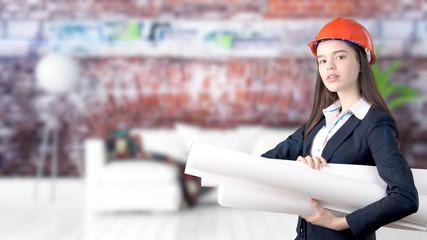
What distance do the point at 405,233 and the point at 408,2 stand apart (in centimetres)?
261

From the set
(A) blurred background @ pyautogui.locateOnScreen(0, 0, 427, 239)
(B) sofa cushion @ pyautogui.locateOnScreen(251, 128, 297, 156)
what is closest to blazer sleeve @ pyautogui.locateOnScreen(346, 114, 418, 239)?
(B) sofa cushion @ pyautogui.locateOnScreen(251, 128, 297, 156)

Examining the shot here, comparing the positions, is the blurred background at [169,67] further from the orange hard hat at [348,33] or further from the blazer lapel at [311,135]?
the orange hard hat at [348,33]

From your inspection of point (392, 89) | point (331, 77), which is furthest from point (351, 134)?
point (392, 89)

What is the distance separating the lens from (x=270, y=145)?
4.82m

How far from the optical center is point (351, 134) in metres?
1.20

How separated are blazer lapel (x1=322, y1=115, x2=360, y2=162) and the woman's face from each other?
0.09 m

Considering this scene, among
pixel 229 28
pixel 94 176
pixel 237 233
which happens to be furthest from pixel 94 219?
pixel 229 28

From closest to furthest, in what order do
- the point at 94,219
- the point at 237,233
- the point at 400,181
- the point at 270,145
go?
the point at 400,181 < the point at 237,233 < the point at 94,219 < the point at 270,145

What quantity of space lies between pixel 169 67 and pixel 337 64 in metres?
4.36

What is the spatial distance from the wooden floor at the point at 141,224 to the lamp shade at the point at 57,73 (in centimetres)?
113

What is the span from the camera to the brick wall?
5.35 metres

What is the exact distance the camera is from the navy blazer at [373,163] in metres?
1.06

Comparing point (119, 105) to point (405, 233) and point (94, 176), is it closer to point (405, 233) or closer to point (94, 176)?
point (94, 176)

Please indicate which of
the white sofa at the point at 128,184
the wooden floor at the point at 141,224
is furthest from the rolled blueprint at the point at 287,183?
the white sofa at the point at 128,184
